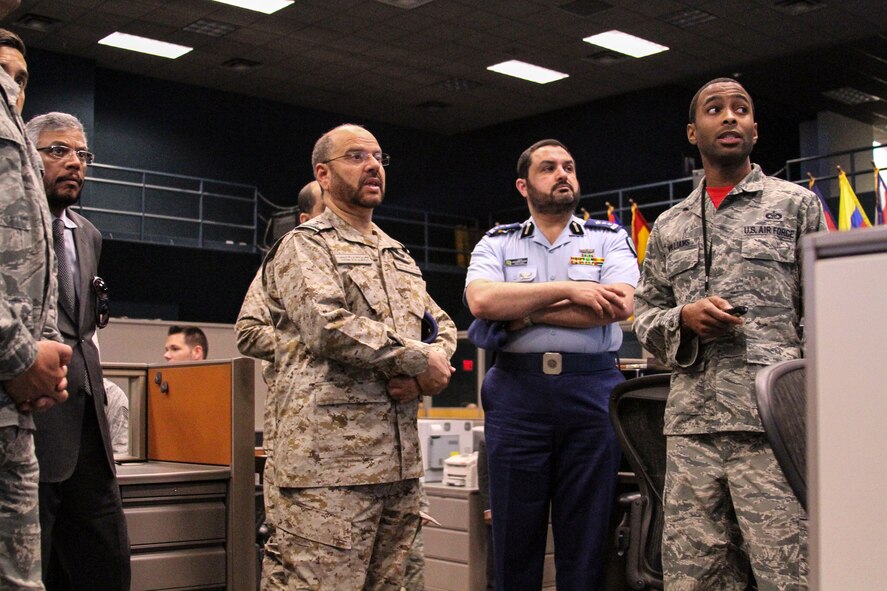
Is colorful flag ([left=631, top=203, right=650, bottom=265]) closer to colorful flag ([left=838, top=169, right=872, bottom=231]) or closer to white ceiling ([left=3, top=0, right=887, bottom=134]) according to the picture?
colorful flag ([left=838, top=169, right=872, bottom=231])

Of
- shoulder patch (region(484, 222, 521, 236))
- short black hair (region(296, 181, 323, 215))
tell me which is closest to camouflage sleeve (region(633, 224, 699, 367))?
shoulder patch (region(484, 222, 521, 236))

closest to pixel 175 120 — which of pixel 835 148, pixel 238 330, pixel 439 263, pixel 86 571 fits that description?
pixel 439 263

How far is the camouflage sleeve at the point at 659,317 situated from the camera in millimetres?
2271

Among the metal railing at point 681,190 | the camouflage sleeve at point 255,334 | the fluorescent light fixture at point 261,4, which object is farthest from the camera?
the metal railing at point 681,190

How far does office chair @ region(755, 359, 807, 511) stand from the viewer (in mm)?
1547

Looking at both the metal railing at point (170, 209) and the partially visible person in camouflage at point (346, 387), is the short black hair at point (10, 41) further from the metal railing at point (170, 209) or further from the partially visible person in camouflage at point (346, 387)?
the metal railing at point (170, 209)

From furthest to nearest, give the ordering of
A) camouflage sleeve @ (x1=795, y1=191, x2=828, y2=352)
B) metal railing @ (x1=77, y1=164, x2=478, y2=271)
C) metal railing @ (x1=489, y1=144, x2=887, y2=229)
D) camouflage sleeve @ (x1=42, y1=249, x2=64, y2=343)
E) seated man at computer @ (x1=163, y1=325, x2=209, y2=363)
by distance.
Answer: metal railing @ (x1=489, y1=144, x2=887, y2=229)
metal railing @ (x1=77, y1=164, x2=478, y2=271)
seated man at computer @ (x1=163, y1=325, x2=209, y2=363)
camouflage sleeve @ (x1=795, y1=191, x2=828, y2=352)
camouflage sleeve @ (x1=42, y1=249, x2=64, y2=343)

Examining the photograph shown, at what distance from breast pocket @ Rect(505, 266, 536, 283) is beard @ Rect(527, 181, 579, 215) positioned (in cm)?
18

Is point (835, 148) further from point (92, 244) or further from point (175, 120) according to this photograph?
point (92, 244)

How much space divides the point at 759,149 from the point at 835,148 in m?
1.07

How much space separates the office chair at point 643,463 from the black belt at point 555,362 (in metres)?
0.12

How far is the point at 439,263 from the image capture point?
639 inches

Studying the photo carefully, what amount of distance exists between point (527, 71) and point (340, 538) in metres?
11.3

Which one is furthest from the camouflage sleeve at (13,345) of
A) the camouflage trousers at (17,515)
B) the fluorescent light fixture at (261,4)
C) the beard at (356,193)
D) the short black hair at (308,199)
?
the fluorescent light fixture at (261,4)
